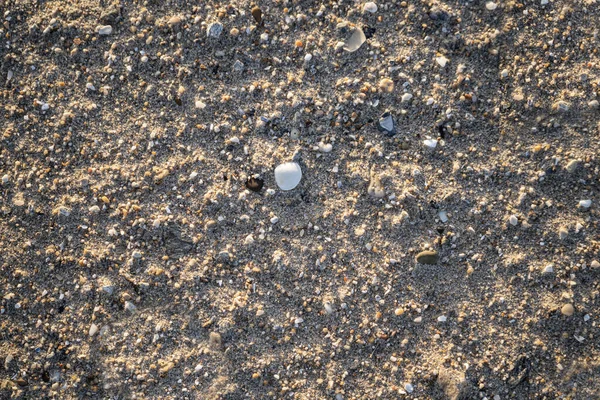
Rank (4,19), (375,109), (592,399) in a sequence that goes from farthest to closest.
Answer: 1. (4,19)
2. (375,109)
3. (592,399)

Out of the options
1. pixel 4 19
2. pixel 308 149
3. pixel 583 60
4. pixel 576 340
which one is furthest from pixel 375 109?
pixel 4 19

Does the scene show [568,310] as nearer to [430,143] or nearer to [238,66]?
[430,143]

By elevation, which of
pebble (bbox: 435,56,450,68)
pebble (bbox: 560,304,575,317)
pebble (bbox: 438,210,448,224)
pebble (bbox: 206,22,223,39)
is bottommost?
pebble (bbox: 560,304,575,317)

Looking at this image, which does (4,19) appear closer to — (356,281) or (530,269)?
(356,281)

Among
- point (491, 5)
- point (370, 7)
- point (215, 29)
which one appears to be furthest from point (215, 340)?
point (491, 5)

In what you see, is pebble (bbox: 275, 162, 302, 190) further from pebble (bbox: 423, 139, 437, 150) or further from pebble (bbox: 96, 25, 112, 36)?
pebble (bbox: 96, 25, 112, 36)

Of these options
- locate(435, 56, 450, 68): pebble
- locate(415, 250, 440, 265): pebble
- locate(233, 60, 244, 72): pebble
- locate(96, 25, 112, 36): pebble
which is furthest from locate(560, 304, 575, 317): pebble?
locate(96, 25, 112, 36): pebble
